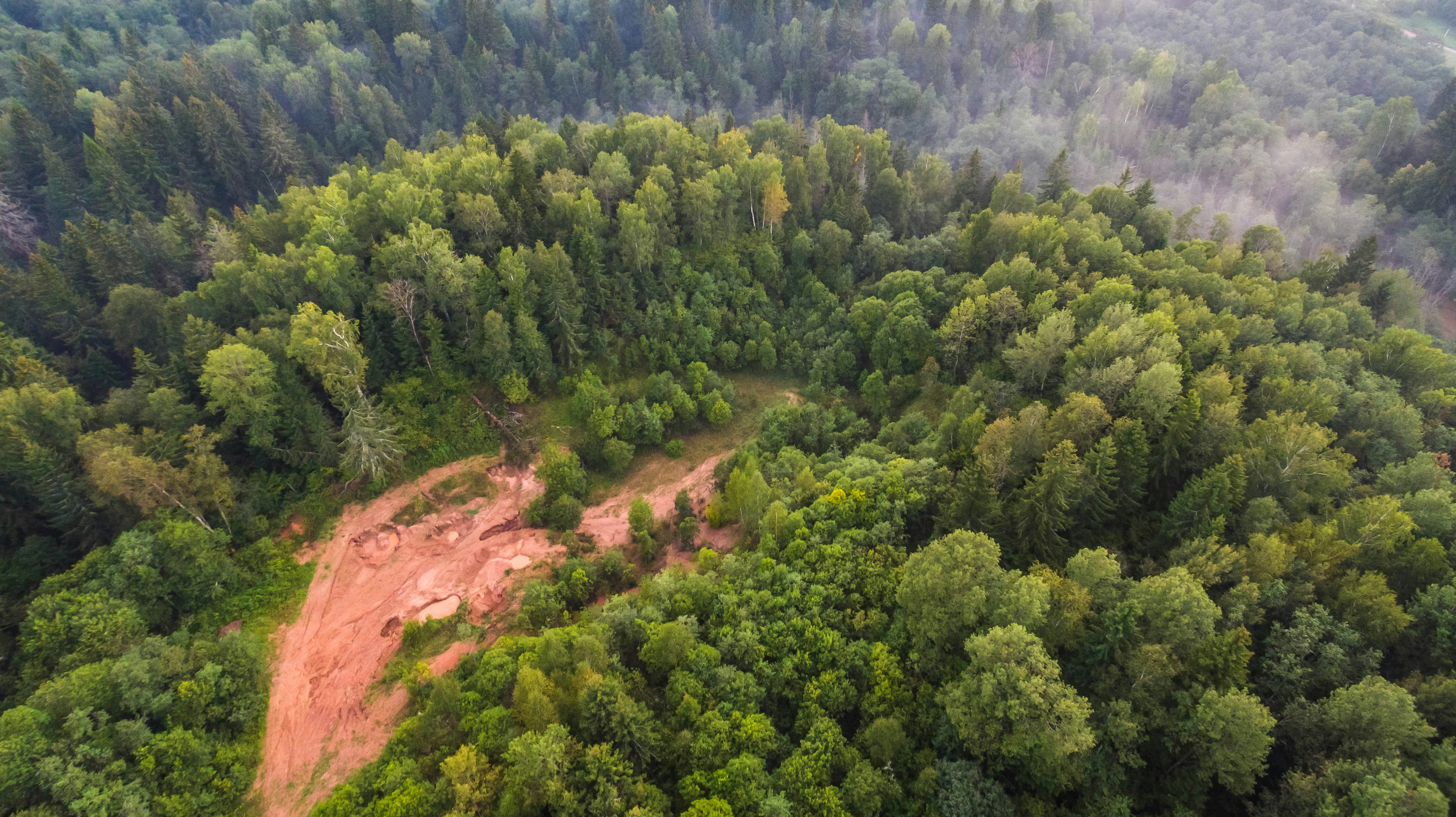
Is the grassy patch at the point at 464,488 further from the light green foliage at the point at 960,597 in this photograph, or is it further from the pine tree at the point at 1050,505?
the pine tree at the point at 1050,505

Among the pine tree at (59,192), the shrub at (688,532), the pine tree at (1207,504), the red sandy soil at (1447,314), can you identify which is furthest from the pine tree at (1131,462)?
the pine tree at (59,192)

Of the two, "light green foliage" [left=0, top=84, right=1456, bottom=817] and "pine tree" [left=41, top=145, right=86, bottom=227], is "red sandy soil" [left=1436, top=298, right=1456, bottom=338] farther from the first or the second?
"pine tree" [left=41, top=145, right=86, bottom=227]

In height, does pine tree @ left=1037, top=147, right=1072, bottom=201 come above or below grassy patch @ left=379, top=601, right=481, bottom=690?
above

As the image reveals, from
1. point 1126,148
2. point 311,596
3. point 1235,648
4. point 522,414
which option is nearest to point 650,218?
point 522,414

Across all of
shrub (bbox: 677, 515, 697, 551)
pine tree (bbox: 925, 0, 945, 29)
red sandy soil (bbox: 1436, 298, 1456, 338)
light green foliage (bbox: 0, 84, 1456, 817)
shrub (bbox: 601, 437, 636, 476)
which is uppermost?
pine tree (bbox: 925, 0, 945, 29)

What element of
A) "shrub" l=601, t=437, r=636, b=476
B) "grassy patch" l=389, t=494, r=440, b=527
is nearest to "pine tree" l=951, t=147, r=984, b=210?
"shrub" l=601, t=437, r=636, b=476

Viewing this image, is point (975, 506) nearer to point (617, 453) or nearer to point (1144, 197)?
point (617, 453)
